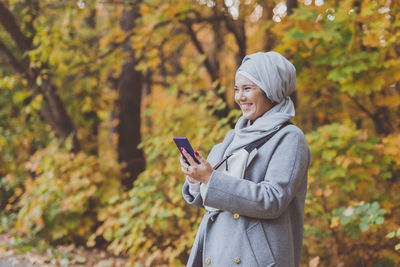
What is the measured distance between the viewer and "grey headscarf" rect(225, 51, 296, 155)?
1.73 metres

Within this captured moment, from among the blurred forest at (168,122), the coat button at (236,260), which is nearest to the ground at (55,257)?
the blurred forest at (168,122)

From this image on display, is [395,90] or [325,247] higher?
[395,90]

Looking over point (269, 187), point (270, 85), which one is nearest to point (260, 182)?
point (269, 187)

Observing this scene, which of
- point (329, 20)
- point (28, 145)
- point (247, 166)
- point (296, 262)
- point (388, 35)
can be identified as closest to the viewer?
point (247, 166)

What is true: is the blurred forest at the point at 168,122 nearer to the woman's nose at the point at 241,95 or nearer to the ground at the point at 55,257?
the ground at the point at 55,257

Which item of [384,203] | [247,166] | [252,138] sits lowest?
[384,203]

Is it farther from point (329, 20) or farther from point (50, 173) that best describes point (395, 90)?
point (50, 173)

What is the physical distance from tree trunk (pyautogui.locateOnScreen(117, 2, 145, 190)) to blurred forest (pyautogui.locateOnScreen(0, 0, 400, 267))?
0.06 feet

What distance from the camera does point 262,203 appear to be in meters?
1.62

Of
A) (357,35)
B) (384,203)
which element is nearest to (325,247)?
(384,203)

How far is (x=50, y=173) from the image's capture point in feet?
17.6

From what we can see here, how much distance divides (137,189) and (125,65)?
3028mm

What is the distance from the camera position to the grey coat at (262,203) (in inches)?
64.8

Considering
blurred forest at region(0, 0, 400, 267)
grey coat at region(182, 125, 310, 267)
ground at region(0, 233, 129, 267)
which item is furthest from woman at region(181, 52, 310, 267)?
ground at region(0, 233, 129, 267)
